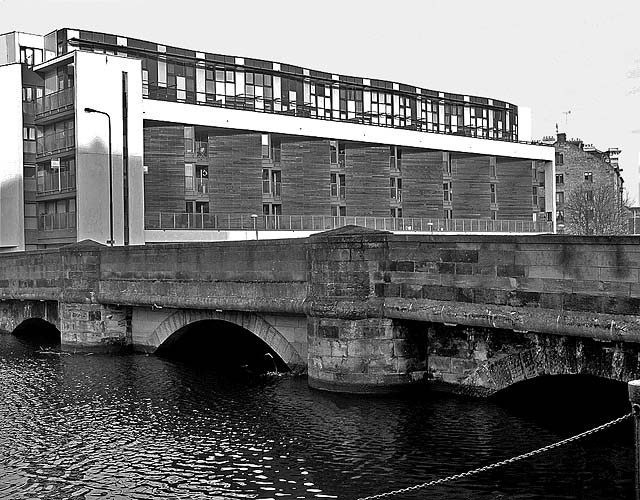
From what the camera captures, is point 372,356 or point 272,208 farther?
point 272,208

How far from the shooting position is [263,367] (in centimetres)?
3161

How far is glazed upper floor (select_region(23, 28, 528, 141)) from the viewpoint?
59.0m

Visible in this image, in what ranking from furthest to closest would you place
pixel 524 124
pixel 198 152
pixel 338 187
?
pixel 524 124 → pixel 338 187 → pixel 198 152

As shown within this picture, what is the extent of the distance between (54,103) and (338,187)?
2156 centimetres

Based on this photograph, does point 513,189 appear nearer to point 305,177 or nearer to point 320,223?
point 305,177

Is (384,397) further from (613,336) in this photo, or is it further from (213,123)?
(213,123)

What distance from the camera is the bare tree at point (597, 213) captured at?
8338 centimetres

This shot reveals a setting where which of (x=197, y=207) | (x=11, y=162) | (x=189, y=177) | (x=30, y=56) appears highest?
(x=30, y=56)

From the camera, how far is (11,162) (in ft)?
187

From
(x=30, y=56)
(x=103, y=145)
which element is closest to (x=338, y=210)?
(x=103, y=145)

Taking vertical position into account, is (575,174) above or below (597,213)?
above

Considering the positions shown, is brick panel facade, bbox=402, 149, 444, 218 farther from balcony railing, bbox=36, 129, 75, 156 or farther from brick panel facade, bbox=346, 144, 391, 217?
balcony railing, bbox=36, 129, 75, 156

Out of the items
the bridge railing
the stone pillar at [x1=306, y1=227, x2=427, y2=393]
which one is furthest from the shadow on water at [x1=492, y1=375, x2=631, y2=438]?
the bridge railing

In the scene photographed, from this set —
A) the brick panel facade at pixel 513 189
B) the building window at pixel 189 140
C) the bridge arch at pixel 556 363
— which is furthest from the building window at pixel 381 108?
the bridge arch at pixel 556 363
